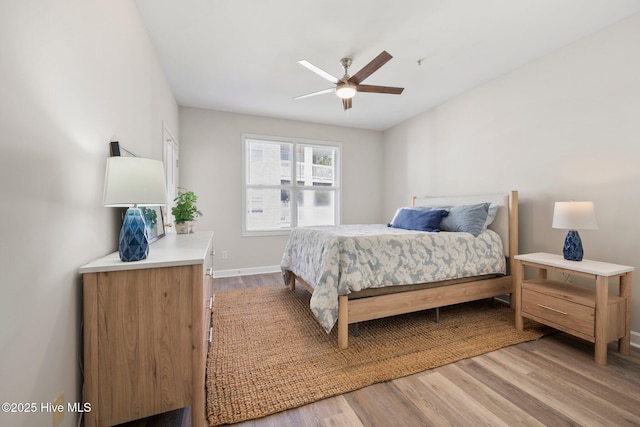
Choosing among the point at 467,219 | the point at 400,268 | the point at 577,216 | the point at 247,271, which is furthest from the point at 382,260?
the point at 247,271

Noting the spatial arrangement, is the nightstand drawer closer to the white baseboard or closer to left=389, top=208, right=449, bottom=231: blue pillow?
left=389, top=208, right=449, bottom=231: blue pillow

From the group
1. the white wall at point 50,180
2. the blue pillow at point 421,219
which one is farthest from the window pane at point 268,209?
the white wall at point 50,180

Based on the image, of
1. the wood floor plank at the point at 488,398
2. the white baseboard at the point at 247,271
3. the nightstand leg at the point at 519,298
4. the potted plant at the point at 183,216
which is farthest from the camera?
the white baseboard at the point at 247,271

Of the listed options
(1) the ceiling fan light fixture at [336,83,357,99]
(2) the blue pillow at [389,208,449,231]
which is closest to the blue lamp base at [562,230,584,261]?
(2) the blue pillow at [389,208,449,231]

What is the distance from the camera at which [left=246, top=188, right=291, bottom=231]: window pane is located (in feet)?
14.9

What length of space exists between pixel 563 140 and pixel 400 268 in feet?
6.74

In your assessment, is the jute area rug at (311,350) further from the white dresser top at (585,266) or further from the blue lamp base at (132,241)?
the blue lamp base at (132,241)

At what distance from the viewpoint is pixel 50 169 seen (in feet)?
3.43

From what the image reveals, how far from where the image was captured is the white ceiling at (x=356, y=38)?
2049 mm

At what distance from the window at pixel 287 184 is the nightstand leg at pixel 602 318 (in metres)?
3.66

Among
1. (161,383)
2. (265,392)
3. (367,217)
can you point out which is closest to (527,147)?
(367,217)

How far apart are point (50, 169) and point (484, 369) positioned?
2643 millimetres

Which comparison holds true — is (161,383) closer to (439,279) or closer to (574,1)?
(439,279)

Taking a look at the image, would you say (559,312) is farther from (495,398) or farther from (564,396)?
(495,398)
